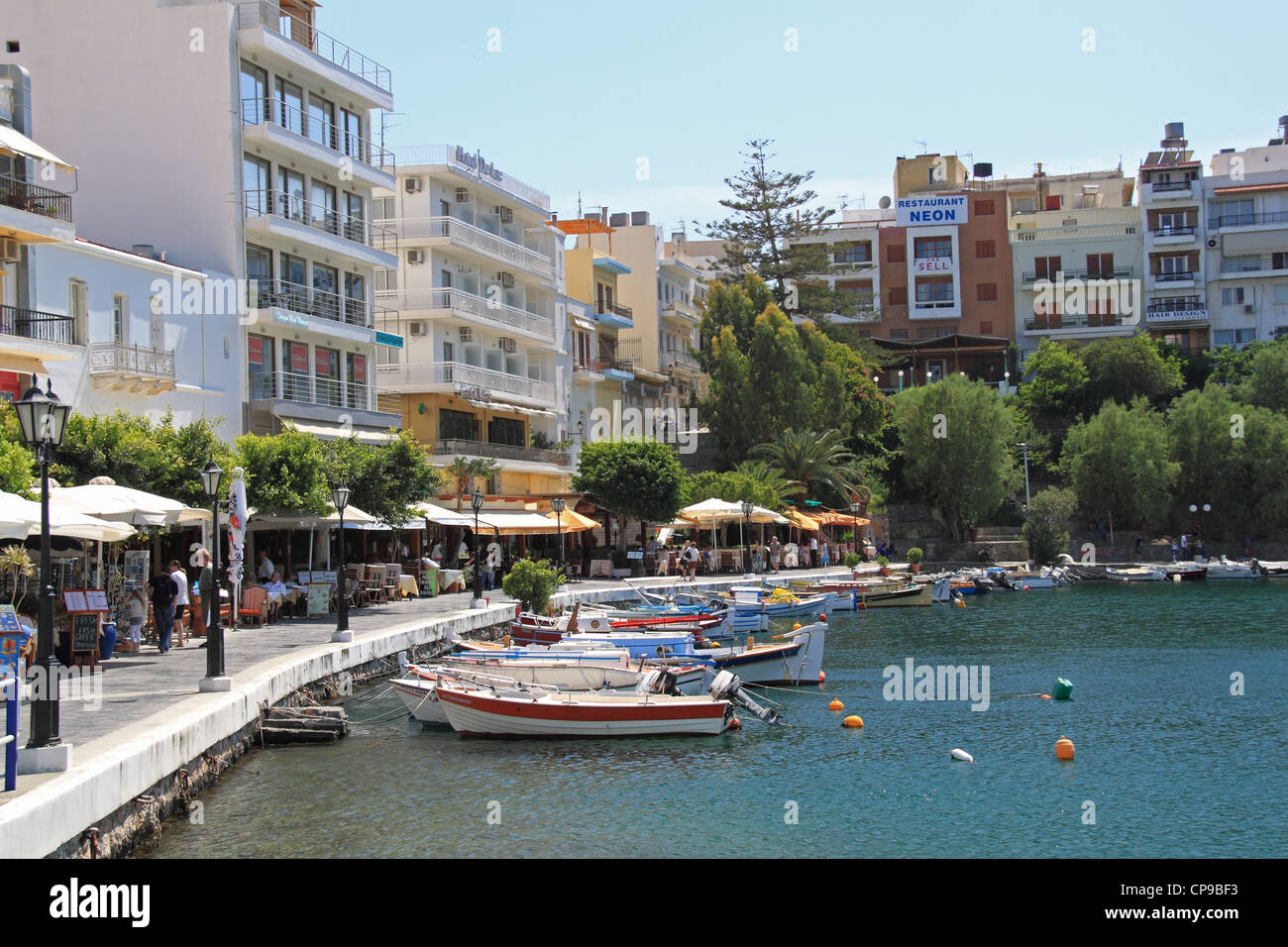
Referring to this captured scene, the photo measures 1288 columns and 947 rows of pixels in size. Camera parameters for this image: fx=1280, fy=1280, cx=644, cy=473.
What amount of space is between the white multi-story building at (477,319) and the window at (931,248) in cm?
3651

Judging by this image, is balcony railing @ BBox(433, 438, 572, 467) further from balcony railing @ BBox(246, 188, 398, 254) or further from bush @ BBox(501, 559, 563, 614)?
bush @ BBox(501, 559, 563, 614)

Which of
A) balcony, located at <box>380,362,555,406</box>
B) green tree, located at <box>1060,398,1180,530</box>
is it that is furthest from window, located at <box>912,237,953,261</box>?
balcony, located at <box>380,362,555,406</box>

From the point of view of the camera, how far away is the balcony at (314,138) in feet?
125

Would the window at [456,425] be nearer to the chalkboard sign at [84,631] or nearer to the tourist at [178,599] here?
the tourist at [178,599]

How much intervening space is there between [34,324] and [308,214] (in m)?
13.3

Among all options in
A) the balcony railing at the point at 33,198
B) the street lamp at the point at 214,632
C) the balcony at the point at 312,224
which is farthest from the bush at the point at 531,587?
the street lamp at the point at 214,632

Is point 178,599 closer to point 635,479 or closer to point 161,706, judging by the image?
point 161,706

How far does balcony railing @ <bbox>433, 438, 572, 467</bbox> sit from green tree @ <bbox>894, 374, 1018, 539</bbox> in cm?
2142

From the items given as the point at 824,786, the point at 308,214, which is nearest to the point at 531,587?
the point at 308,214

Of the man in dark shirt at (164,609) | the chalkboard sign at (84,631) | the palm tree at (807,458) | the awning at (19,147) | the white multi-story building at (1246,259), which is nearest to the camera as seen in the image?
the chalkboard sign at (84,631)

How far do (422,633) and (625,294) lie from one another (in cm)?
5173

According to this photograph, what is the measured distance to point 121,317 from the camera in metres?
32.2
